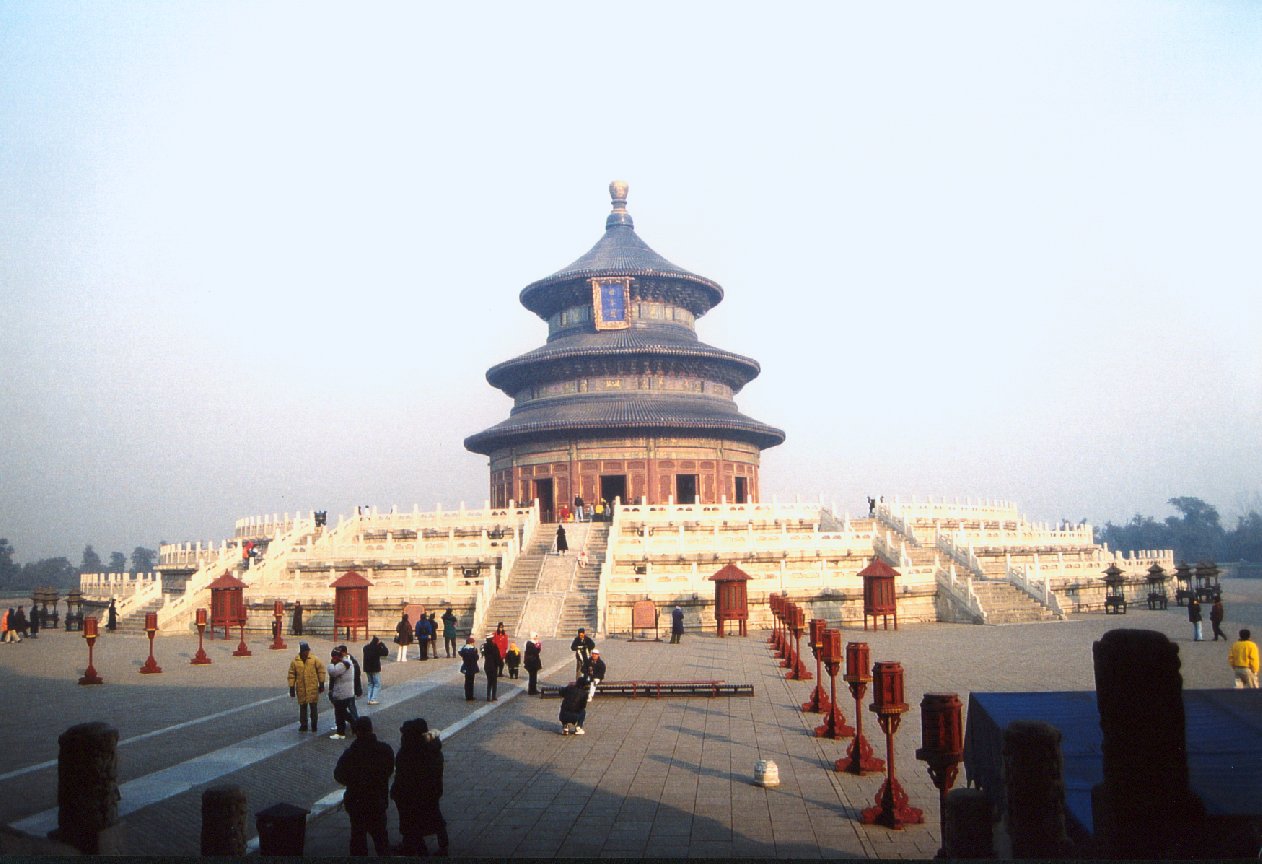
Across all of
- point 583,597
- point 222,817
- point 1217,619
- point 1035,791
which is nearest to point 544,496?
point 583,597

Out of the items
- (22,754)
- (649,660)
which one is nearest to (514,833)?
(22,754)

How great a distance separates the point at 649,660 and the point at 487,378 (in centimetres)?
3284

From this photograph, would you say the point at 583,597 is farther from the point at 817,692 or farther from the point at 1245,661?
the point at 1245,661

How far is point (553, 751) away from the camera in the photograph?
42.4 ft

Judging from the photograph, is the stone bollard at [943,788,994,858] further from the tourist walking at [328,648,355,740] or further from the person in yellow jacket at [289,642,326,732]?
the person in yellow jacket at [289,642,326,732]

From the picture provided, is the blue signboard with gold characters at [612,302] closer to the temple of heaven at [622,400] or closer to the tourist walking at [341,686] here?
the temple of heaven at [622,400]

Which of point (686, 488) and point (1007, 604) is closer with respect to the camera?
point (1007, 604)

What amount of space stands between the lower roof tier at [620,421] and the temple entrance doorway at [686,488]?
2.29 m

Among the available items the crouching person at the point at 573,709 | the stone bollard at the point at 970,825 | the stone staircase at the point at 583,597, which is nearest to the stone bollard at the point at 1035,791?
the stone bollard at the point at 970,825

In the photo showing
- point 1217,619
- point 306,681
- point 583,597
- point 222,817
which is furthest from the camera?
point 583,597

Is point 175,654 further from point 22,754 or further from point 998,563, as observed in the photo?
point 998,563

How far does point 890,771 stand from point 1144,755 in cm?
490

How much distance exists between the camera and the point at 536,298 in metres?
55.2

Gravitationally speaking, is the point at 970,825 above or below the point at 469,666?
above
